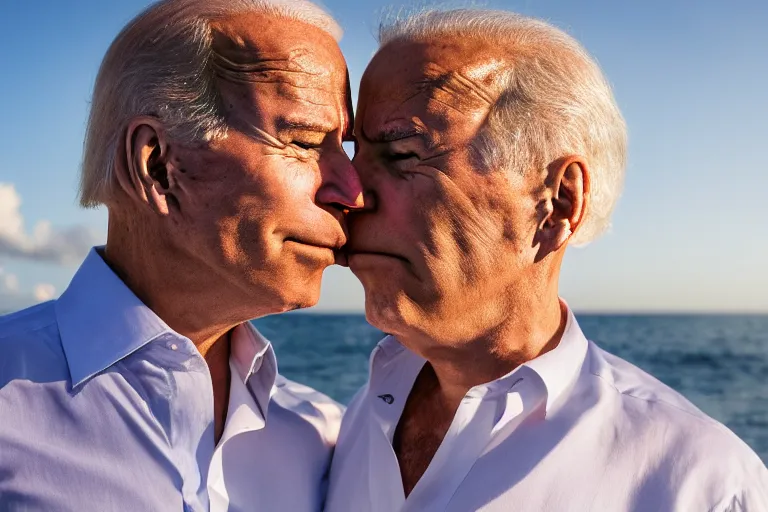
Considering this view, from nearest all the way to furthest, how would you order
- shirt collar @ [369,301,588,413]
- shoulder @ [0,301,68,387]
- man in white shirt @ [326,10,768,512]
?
shoulder @ [0,301,68,387], man in white shirt @ [326,10,768,512], shirt collar @ [369,301,588,413]

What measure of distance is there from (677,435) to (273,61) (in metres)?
1.87

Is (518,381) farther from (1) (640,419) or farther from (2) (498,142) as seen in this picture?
(2) (498,142)

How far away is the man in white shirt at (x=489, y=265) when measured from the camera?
109 inches

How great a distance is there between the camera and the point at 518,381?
9.59ft

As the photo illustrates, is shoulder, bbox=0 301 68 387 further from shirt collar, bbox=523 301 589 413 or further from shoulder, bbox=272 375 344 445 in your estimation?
shirt collar, bbox=523 301 589 413

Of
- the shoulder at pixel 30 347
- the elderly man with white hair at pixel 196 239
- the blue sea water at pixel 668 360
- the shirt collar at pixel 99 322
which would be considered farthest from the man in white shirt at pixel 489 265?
the blue sea water at pixel 668 360

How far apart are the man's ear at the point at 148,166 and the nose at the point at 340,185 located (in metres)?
0.53

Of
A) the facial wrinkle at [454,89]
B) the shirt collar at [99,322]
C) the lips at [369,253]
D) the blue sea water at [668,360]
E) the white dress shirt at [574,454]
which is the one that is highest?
the facial wrinkle at [454,89]

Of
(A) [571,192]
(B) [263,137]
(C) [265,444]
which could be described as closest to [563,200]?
(A) [571,192]

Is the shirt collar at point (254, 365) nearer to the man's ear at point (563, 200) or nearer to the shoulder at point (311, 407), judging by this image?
the shoulder at point (311, 407)

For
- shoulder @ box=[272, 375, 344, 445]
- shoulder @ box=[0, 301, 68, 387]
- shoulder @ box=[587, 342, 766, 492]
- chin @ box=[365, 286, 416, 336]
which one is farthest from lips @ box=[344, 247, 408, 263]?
shoulder @ box=[0, 301, 68, 387]

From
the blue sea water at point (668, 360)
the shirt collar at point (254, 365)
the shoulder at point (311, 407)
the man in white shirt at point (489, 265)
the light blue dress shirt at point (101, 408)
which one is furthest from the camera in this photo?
the blue sea water at point (668, 360)

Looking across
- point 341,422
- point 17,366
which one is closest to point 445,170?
point 341,422

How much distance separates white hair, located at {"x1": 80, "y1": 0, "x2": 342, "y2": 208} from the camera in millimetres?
Answer: 2887
